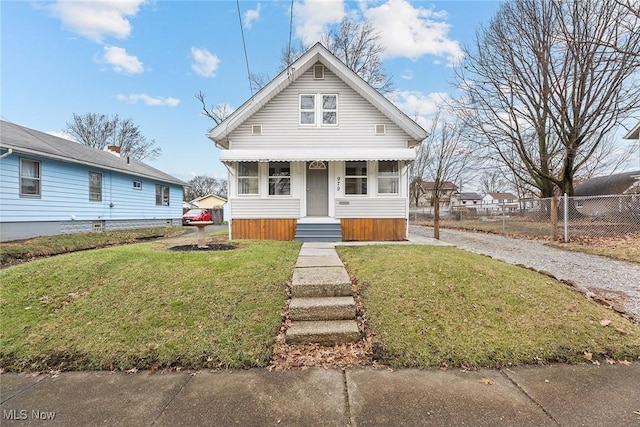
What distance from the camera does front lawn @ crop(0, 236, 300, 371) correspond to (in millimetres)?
3178

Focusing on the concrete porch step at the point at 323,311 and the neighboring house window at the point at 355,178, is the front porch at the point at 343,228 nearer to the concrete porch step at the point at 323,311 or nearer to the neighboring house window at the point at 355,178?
the neighboring house window at the point at 355,178

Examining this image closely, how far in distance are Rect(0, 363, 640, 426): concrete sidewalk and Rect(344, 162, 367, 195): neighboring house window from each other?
8.01m

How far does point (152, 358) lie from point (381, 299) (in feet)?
9.53

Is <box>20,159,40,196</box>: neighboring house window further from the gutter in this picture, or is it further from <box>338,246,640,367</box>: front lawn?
<box>338,246,640,367</box>: front lawn

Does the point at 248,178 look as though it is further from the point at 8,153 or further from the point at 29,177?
the point at 29,177

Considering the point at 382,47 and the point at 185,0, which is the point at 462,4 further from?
the point at 382,47

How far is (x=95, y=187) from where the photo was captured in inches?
574

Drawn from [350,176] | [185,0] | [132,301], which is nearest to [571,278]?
[350,176]

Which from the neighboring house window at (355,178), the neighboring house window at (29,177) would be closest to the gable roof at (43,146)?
the neighboring house window at (29,177)

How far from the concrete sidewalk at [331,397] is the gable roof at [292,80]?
855 centimetres

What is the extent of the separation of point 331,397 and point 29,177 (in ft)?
47.9

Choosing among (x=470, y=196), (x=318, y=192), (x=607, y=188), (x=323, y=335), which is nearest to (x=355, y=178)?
(x=318, y=192)

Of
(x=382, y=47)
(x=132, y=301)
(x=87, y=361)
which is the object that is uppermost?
(x=382, y=47)

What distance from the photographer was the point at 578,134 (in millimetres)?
15297
